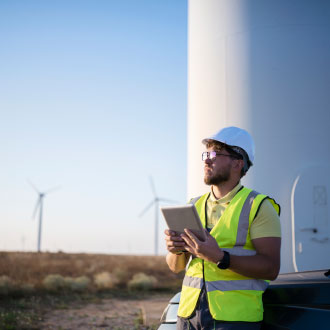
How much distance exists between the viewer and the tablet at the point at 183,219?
2688 mm

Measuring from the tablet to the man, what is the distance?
0.04 m

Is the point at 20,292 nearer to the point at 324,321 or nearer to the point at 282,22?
the point at 282,22

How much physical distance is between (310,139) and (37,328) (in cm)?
710

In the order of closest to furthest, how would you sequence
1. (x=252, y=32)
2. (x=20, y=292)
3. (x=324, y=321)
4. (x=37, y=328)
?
(x=324, y=321)
(x=252, y=32)
(x=37, y=328)
(x=20, y=292)

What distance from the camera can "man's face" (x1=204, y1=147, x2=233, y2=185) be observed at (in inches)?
122

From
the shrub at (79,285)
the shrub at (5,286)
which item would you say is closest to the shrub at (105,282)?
the shrub at (79,285)

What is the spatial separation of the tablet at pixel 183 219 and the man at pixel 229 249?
4 centimetres

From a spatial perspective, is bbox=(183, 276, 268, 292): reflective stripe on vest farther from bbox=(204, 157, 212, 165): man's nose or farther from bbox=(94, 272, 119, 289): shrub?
bbox=(94, 272, 119, 289): shrub

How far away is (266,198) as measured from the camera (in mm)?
2936

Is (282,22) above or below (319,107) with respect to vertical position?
above

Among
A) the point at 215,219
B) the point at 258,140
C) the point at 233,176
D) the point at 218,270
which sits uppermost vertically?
the point at 258,140

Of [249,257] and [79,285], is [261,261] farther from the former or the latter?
[79,285]

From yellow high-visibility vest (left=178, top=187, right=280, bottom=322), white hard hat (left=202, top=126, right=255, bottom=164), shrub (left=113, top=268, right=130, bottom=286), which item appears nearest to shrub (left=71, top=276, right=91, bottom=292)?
shrub (left=113, top=268, right=130, bottom=286)

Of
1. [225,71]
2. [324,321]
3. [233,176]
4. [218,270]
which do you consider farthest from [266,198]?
[225,71]
